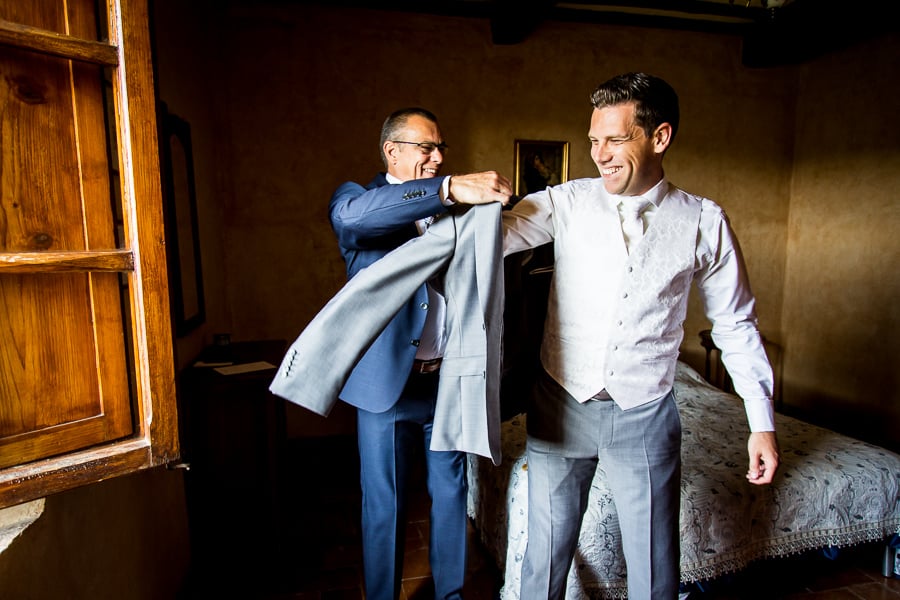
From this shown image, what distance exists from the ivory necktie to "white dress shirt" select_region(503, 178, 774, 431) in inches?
0.8

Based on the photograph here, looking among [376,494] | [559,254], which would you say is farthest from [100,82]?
[376,494]

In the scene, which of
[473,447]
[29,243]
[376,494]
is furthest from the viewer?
[376,494]

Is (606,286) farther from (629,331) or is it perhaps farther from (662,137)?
(662,137)

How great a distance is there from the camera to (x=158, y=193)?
42.0 inches

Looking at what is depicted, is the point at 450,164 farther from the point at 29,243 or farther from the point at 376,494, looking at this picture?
the point at 29,243

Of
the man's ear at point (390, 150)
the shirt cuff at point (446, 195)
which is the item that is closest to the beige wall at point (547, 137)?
the man's ear at point (390, 150)

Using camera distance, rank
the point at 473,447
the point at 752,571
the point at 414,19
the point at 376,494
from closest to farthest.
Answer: the point at 473,447 < the point at 376,494 < the point at 752,571 < the point at 414,19

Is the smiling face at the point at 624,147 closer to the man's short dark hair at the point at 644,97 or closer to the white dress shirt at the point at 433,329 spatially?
the man's short dark hair at the point at 644,97

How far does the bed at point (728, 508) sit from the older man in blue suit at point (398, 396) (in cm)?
31

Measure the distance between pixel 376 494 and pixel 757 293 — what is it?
4.07 meters

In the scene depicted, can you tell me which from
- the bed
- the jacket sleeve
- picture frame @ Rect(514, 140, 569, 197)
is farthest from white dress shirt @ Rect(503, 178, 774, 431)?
picture frame @ Rect(514, 140, 569, 197)

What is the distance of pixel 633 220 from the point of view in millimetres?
1483

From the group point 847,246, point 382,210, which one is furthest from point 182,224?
point 847,246

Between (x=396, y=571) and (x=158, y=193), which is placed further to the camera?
(x=396, y=571)
